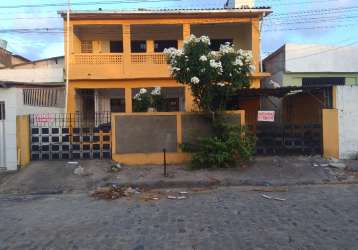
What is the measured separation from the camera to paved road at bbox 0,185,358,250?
21.5 ft

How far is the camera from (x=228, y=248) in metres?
6.20

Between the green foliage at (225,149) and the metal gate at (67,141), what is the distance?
3.11m

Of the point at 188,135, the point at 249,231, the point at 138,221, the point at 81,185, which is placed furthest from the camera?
the point at 188,135

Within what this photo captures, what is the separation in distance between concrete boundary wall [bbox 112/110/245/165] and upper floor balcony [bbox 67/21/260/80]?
664 centimetres

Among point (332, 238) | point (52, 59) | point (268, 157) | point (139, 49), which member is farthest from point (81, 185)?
point (52, 59)

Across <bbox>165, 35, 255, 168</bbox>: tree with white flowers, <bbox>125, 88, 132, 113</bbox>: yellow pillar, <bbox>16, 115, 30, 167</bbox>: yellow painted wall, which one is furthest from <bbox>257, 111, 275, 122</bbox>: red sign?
<bbox>16, 115, 30, 167</bbox>: yellow painted wall

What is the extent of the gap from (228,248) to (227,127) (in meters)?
7.63

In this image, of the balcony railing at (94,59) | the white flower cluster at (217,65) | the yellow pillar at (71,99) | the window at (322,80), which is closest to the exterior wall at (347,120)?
the white flower cluster at (217,65)

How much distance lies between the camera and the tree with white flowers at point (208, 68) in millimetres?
12992

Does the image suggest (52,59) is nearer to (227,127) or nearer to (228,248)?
(227,127)

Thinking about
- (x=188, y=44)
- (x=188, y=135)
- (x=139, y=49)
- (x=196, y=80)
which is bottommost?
(x=188, y=135)

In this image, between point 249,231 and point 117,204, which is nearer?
point 249,231

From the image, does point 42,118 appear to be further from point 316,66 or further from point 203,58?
point 316,66

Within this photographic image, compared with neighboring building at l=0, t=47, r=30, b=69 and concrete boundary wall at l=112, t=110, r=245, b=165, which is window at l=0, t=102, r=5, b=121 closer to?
concrete boundary wall at l=112, t=110, r=245, b=165
